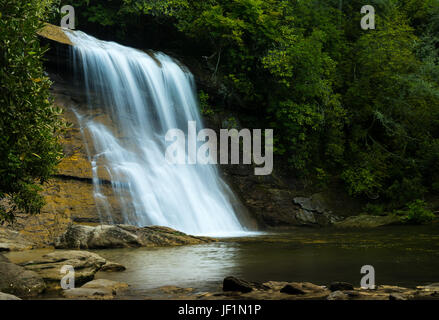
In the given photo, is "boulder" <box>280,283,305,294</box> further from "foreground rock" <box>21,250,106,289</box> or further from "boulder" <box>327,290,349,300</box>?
"foreground rock" <box>21,250,106,289</box>

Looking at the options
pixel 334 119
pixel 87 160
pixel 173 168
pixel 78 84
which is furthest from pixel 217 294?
pixel 334 119

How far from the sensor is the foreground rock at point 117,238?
12320mm

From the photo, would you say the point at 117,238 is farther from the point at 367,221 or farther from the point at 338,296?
the point at 367,221

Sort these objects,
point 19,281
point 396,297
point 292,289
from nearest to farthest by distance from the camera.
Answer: point 396,297 < point 292,289 < point 19,281

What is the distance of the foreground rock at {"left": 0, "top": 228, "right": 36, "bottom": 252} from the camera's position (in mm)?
11604

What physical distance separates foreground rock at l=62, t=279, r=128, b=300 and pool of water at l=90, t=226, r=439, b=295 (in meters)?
0.33

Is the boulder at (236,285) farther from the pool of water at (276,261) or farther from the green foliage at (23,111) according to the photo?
the green foliage at (23,111)

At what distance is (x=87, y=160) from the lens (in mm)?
15922

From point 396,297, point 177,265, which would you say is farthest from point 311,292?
point 177,265

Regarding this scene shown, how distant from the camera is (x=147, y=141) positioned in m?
18.5

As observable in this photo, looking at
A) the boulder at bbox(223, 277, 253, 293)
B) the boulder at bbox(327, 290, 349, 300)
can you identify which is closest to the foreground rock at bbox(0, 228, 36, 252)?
the boulder at bbox(223, 277, 253, 293)

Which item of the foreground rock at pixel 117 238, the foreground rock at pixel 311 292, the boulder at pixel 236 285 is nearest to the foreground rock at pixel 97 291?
the foreground rock at pixel 311 292

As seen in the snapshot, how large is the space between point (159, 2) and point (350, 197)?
520 inches

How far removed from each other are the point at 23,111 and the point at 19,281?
9.60 feet
